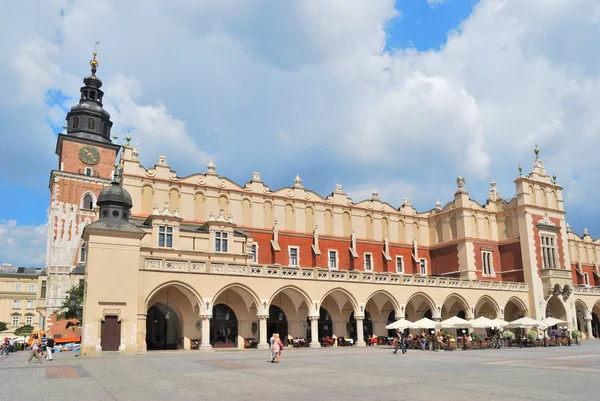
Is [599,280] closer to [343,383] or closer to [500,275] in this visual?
[500,275]

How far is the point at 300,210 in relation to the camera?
44938 millimetres

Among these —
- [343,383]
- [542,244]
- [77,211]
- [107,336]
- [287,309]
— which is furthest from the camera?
Answer: [77,211]

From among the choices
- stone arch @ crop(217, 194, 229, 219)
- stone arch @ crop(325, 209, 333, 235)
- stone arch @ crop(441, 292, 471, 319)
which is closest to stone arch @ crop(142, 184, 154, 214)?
stone arch @ crop(217, 194, 229, 219)

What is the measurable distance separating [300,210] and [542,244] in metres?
23.1

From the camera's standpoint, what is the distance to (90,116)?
6078 centimetres

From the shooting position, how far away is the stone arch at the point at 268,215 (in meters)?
43.1

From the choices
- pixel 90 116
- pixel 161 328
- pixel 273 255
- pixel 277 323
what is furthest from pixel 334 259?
pixel 90 116

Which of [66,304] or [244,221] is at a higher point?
[244,221]

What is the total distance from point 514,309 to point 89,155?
159 feet

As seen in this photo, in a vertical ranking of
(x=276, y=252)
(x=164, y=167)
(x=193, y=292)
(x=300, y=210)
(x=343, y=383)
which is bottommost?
(x=343, y=383)

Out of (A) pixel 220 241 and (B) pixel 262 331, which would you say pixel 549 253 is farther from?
(A) pixel 220 241

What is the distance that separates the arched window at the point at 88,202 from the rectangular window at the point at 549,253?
47.2 m

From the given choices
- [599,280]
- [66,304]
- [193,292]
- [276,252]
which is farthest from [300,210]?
[599,280]

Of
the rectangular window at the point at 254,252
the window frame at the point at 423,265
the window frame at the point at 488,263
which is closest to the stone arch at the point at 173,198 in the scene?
the rectangular window at the point at 254,252
